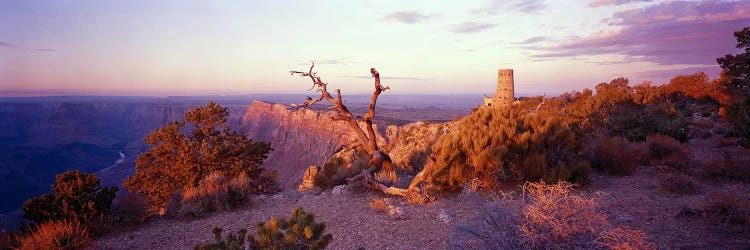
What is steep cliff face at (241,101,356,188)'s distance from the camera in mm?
53344

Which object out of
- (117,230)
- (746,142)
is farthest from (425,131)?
(117,230)

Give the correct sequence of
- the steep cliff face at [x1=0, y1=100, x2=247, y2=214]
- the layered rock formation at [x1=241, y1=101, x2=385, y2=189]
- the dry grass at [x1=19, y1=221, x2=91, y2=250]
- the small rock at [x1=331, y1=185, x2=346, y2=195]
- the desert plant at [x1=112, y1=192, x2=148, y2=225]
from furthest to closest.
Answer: the steep cliff face at [x1=0, y1=100, x2=247, y2=214], the layered rock formation at [x1=241, y1=101, x2=385, y2=189], the small rock at [x1=331, y1=185, x2=346, y2=195], the desert plant at [x1=112, y1=192, x2=148, y2=225], the dry grass at [x1=19, y1=221, x2=91, y2=250]

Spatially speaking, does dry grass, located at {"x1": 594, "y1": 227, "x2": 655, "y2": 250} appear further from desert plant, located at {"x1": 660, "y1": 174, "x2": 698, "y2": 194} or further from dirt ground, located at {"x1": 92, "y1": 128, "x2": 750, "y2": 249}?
desert plant, located at {"x1": 660, "y1": 174, "x2": 698, "y2": 194}

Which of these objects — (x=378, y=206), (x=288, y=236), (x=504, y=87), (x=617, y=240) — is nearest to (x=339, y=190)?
(x=378, y=206)

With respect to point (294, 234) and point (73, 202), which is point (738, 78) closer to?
point (294, 234)

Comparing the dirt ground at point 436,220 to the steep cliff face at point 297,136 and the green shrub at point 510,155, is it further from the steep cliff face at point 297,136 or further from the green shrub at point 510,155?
the steep cliff face at point 297,136

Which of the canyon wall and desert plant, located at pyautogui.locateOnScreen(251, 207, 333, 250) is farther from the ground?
desert plant, located at pyautogui.locateOnScreen(251, 207, 333, 250)

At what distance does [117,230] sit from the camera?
24.9ft

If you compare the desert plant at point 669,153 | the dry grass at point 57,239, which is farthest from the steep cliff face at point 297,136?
the dry grass at point 57,239

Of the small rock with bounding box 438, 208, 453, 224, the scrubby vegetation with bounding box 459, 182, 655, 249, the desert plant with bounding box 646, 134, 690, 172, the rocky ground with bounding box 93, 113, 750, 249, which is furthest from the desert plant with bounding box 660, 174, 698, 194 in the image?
the scrubby vegetation with bounding box 459, 182, 655, 249

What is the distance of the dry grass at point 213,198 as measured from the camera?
Answer: 8.44 m

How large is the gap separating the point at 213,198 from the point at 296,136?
56.6 m

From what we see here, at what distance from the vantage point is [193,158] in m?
13.4

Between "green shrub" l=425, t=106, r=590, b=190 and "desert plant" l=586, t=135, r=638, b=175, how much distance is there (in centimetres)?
56
